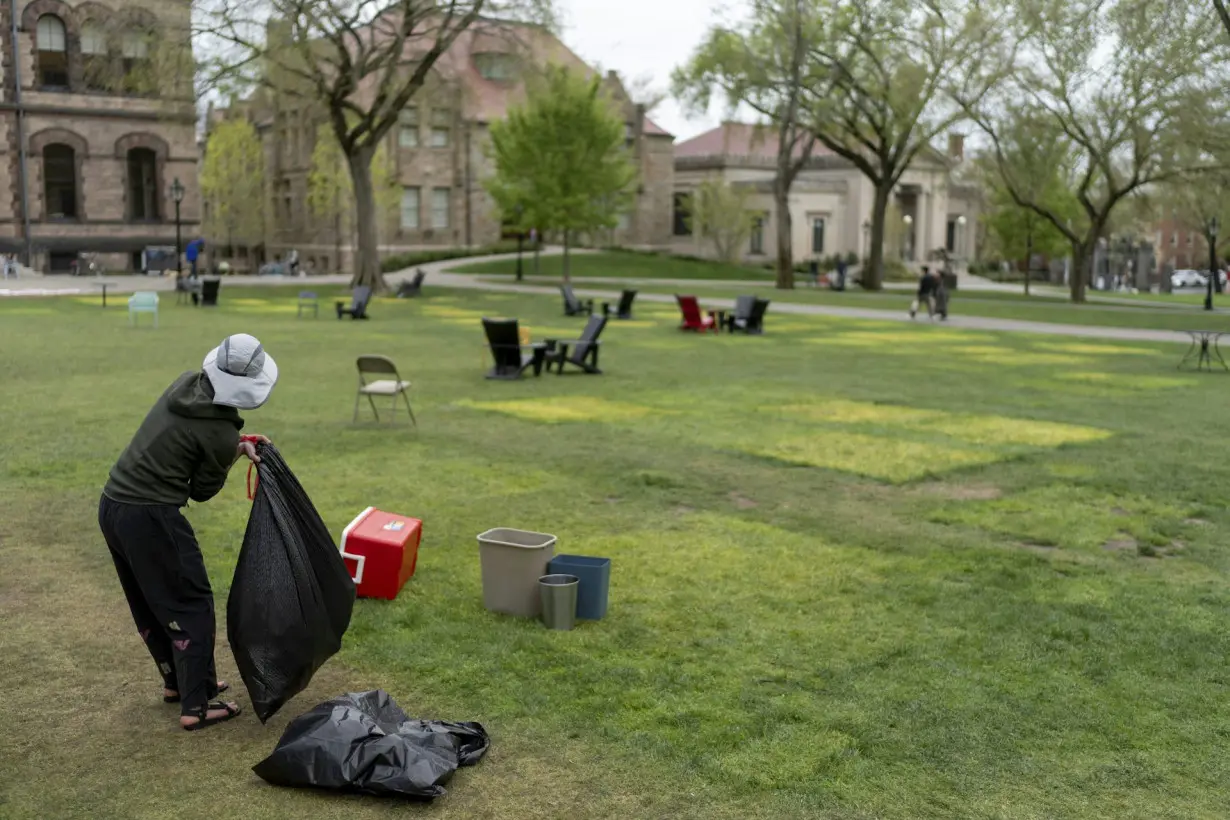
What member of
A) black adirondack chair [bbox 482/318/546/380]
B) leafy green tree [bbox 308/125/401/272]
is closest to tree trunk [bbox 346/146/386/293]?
leafy green tree [bbox 308/125/401/272]

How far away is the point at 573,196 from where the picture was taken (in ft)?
162

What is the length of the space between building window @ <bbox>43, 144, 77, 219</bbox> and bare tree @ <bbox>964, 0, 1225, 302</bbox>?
37.7 m

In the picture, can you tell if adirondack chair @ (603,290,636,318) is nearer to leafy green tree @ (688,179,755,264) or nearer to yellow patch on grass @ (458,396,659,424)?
yellow patch on grass @ (458,396,659,424)

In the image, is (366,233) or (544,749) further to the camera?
(366,233)

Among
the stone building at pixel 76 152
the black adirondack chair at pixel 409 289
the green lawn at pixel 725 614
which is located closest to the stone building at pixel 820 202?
the stone building at pixel 76 152

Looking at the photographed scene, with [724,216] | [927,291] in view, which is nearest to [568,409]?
[927,291]

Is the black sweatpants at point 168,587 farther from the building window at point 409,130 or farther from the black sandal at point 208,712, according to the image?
the building window at point 409,130

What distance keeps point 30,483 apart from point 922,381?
43.8 ft

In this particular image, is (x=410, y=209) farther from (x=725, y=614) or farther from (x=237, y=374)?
(x=237, y=374)

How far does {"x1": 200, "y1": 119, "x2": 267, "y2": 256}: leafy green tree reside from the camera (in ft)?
221

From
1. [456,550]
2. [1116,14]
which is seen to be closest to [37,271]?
[1116,14]

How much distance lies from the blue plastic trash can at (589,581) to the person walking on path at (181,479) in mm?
2277

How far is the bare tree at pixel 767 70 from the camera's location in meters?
47.6

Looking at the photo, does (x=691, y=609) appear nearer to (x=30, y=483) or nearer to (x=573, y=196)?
(x=30, y=483)
